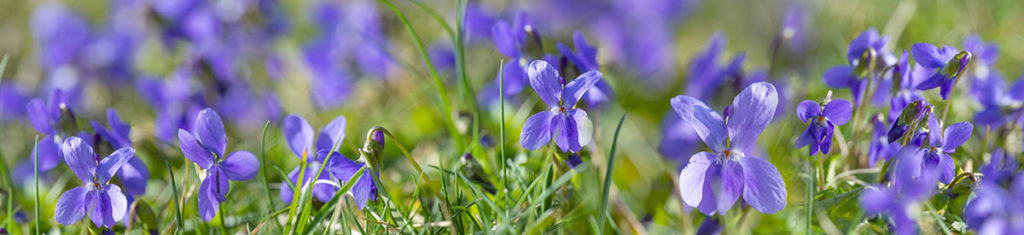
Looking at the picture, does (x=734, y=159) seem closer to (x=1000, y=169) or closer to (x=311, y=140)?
(x=1000, y=169)

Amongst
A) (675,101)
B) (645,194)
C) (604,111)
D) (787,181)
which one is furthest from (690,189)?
(604,111)

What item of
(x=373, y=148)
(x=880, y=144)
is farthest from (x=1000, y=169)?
(x=373, y=148)

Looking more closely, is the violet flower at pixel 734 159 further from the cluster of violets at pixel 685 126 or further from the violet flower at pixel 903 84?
the violet flower at pixel 903 84

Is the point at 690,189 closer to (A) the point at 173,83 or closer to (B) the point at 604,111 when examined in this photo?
(B) the point at 604,111

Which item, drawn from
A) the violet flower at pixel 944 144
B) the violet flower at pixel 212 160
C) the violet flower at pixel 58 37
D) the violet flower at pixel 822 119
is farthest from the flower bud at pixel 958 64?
the violet flower at pixel 58 37

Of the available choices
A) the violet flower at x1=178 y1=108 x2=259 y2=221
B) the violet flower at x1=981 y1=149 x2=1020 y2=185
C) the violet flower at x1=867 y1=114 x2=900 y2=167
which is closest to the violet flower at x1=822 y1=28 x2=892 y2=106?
the violet flower at x1=867 y1=114 x2=900 y2=167

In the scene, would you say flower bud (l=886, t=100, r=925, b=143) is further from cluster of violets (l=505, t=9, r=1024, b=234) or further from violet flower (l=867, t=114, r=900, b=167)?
violet flower (l=867, t=114, r=900, b=167)
